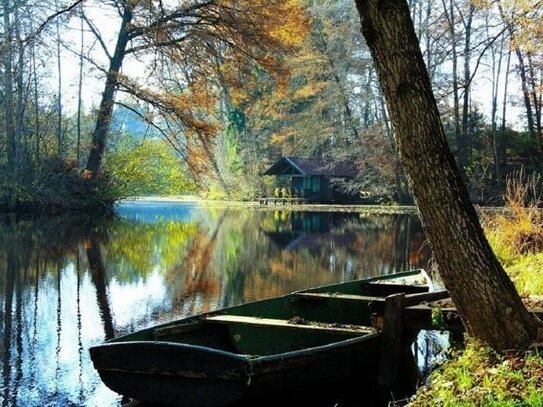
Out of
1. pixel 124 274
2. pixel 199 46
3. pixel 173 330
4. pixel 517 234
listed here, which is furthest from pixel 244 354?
pixel 199 46

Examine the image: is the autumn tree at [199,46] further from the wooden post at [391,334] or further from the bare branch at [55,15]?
the wooden post at [391,334]

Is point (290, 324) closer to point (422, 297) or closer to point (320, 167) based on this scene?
point (422, 297)

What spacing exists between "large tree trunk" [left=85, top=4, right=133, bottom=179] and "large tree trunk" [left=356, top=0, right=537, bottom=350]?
21417mm

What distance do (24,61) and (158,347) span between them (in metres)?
26.6

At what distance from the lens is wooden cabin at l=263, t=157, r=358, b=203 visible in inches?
1679

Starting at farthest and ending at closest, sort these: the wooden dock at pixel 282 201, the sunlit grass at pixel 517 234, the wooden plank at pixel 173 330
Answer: the wooden dock at pixel 282 201, the sunlit grass at pixel 517 234, the wooden plank at pixel 173 330

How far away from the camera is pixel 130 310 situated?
9.48 m

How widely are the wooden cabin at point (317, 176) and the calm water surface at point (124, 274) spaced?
57.8 feet

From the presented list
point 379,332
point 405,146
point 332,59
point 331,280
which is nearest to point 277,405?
point 379,332

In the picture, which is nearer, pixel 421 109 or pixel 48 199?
pixel 421 109

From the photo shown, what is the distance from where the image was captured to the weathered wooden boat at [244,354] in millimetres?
4648

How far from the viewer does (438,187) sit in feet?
14.4

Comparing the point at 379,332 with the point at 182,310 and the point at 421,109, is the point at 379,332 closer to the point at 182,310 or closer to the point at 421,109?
the point at 421,109

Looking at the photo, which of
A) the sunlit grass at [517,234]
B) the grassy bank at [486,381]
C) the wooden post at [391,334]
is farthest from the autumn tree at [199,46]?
the grassy bank at [486,381]
